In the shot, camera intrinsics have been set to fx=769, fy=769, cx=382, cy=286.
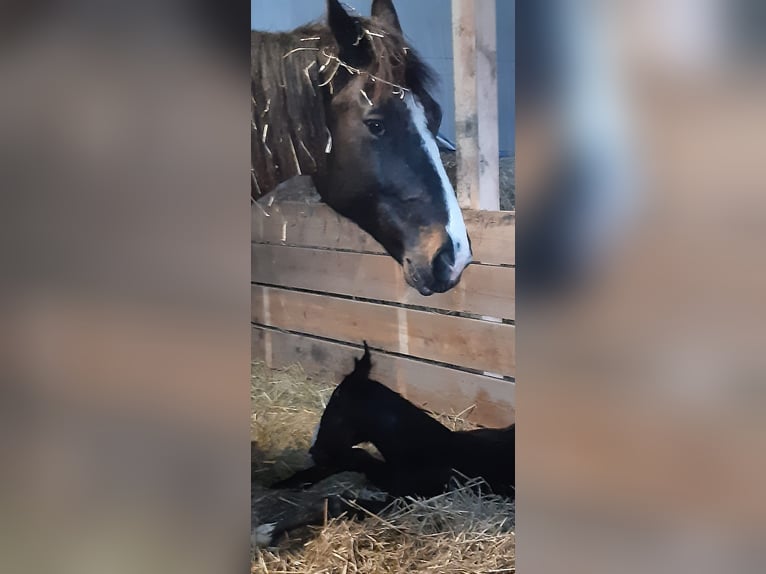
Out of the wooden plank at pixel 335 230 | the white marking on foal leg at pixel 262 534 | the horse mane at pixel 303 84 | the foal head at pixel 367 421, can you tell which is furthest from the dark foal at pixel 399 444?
the horse mane at pixel 303 84

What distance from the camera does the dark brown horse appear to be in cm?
142

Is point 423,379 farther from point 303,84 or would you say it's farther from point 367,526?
point 303,84

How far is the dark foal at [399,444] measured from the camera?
1.53m

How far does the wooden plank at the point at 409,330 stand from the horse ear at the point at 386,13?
536 millimetres

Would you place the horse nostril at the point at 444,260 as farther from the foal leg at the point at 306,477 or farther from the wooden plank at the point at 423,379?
the foal leg at the point at 306,477

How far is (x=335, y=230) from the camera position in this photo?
58.6 inches

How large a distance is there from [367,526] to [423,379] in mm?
314
